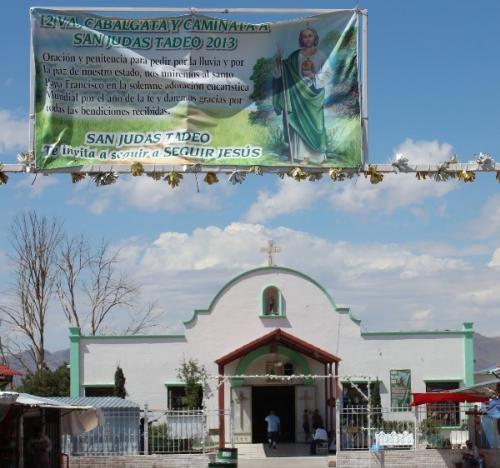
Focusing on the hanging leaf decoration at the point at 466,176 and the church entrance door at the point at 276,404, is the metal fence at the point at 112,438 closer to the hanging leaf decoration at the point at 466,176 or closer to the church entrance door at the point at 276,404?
the church entrance door at the point at 276,404

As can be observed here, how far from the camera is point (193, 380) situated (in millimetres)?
38250

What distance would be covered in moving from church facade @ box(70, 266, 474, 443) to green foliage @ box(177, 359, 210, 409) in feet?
0.67

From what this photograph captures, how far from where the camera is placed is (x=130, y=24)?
15117 millimetres

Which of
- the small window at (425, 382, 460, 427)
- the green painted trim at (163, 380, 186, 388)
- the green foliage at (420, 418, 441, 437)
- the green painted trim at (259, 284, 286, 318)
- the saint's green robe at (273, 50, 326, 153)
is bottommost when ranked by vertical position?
the green foliage at (420, 418, 441, 437)

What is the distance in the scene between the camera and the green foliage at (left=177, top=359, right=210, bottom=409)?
37594 mm

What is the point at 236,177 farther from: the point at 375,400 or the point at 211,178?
the point at 375,400

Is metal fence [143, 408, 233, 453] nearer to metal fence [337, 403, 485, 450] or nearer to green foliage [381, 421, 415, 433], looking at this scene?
metal fence [337, 403, 485, 450]

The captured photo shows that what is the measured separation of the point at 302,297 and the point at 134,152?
83.2ft

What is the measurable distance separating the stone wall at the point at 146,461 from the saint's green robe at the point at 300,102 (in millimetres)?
15787

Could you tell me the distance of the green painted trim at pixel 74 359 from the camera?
38.8 meters

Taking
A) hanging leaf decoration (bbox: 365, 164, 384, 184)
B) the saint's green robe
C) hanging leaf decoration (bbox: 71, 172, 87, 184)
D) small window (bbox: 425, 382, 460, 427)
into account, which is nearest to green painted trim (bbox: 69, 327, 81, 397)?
small window (bbox: 425, 382, 460, 427)

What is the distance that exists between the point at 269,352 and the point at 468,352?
726 cm

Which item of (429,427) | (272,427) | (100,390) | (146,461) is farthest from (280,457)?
(100,390)

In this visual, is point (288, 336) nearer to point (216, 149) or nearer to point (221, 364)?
point (221, 364)
